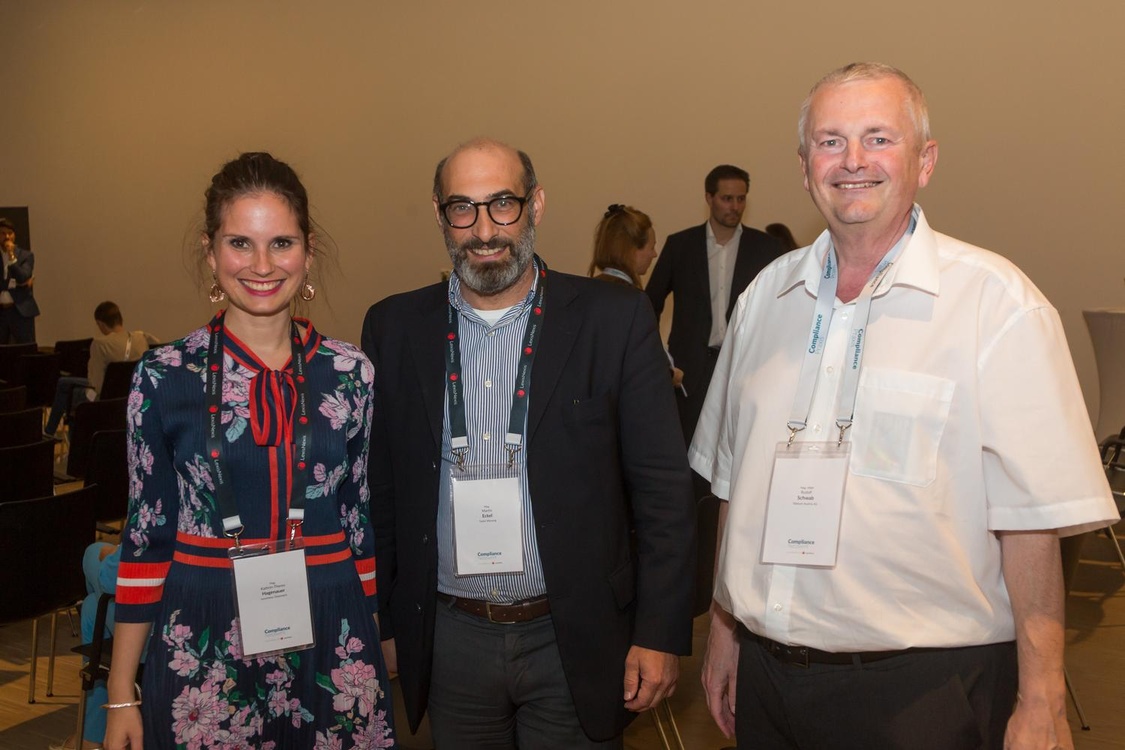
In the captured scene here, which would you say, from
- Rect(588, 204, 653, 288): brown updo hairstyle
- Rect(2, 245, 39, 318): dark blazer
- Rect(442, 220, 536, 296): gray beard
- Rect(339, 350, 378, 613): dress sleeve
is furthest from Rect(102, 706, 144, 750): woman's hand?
Rect(2, 245, 39, 318): dark blazer

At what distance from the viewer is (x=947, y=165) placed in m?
7.85

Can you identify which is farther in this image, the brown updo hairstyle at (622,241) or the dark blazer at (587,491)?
the brown updo hairstyle at (622,241)

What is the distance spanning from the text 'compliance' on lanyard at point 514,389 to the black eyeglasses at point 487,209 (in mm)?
157

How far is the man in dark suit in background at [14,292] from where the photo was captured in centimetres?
1221

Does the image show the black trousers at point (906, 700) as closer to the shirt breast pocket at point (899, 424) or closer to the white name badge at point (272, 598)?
the shirt breast pocket at point (899, 424)

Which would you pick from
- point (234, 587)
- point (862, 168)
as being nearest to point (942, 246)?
point (862, 168)

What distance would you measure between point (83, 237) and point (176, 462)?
1432 centimetres

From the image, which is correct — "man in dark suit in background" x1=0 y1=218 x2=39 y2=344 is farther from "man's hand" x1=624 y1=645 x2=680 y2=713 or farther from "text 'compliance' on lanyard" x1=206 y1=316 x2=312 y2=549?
"man's hand" x1=624 y1=645 x2=680 y2=713

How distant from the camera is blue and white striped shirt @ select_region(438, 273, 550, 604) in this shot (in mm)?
2008

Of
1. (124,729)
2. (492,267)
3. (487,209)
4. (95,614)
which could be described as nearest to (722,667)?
(492,267)

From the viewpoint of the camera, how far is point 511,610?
79.1 inches

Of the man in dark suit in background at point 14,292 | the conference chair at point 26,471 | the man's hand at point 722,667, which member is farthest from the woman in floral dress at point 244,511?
the man in dark suit in background at point 14,292

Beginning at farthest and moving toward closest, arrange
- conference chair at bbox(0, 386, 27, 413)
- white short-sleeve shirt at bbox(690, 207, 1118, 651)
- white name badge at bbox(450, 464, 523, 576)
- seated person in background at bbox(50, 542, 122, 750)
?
conference chair at bbox(0, 386, 27, 413)
seated person in background at bbox(50, 542, 122, 750)
white name badge at bbox(450, 464, 523, 576)
white short-sleeve shirt at bbox(690, 207, 1118, 651)

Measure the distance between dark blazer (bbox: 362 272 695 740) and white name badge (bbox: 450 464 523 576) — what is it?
0.15 ft
